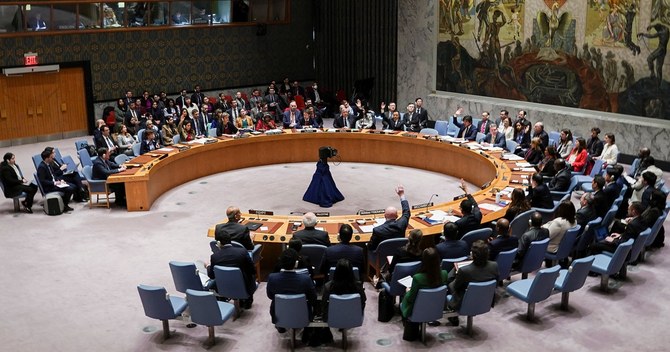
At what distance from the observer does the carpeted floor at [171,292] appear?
8398 mm

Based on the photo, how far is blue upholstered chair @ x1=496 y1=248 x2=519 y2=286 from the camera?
905 cm

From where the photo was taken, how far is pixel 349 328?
8102 mm

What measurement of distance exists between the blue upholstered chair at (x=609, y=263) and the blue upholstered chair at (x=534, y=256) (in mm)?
697

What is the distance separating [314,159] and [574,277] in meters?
9.53

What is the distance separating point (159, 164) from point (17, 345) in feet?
20.4

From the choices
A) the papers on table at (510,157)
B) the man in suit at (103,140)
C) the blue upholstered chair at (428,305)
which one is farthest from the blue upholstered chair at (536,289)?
the man in suit at (103,140)

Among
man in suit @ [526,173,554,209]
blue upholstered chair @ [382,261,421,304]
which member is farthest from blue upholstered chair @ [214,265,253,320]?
man in suit @ [526,173,554,209]

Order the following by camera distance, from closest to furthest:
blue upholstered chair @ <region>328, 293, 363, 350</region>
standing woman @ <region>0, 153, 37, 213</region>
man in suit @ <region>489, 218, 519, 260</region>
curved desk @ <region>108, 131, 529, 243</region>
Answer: blue upholstered chair @ <region>328, 293, 363, 350</region> → man in suit @ <region>489, 218, 519, 260</region> → curved desk @ <region>108, 131, 529, 243</region> → standing woman @ <region>0, 153, 37, 213</region>

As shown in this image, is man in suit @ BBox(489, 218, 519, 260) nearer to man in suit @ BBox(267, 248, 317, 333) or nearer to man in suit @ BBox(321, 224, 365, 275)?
man in suit @ BBox(321, 224, 365, 275)

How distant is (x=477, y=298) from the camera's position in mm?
8188

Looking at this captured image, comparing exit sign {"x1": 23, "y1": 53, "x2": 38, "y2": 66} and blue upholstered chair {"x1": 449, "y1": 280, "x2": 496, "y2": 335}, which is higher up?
exit sign {"x1": 23, "y1": 53, "x2": 38, "y2": 66}

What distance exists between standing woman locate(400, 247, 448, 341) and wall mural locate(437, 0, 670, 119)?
10321mm

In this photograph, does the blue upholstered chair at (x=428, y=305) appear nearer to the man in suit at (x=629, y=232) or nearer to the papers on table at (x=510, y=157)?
the man in suit at (x=629, y=232)

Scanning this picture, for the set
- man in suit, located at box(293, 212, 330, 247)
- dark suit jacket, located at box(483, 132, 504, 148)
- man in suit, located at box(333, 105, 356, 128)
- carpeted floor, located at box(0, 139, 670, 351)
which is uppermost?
man in suit, located at box(333, 105, 356, 128)
